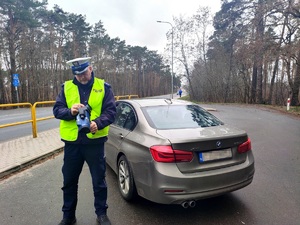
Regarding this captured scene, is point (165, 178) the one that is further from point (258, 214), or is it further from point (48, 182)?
point (48, 182)

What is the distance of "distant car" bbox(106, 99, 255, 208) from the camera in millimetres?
2713

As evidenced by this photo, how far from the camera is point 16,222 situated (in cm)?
294

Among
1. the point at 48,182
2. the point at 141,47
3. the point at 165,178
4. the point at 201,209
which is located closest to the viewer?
the point at 165,178

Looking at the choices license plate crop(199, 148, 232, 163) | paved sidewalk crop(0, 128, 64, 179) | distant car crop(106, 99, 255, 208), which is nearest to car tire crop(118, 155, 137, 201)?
distant car crop(106, 99, 255, 208)

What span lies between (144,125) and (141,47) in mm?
59909

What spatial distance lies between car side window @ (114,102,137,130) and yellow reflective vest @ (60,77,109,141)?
0.95m

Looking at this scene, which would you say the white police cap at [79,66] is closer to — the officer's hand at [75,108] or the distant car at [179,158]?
the officer's hand at [75,108]

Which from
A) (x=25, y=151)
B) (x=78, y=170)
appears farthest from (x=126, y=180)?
(x=25, y=151)

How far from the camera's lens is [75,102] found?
8.82 feet

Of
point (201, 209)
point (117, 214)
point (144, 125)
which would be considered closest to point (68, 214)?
point (117, 214)

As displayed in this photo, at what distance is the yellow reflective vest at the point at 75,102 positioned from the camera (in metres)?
2.66

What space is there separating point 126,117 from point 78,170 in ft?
4.65

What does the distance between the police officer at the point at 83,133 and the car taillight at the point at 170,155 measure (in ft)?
2.23

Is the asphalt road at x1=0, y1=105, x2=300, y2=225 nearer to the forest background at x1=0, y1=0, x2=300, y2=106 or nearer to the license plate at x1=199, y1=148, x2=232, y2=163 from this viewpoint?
the license plate at x1=199, y1=148, x2=232, y2=163
